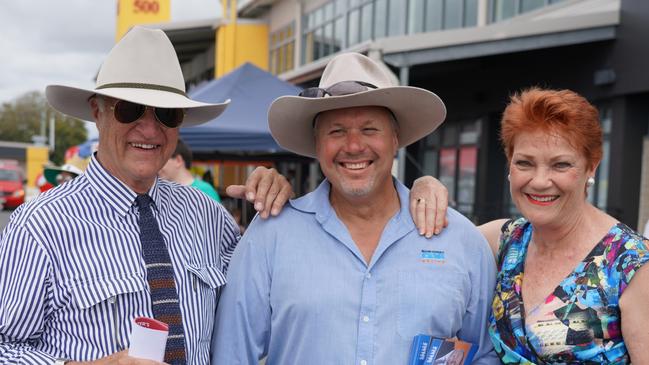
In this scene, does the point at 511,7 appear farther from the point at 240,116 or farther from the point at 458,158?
the point at 240,116

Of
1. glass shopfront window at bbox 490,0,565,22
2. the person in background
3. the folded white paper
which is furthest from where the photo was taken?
glass shopfront window at bbox 490,0,565,22

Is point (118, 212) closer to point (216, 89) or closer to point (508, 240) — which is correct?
point (508, 240)

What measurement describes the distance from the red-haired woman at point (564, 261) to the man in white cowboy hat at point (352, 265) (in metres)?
0.18

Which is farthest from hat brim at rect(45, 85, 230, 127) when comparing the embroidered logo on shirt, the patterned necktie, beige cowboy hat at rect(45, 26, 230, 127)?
the embroidered logo on shirt

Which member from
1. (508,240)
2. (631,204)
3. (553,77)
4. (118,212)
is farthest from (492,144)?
(118,212)

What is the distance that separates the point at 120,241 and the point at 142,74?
25.9 inches

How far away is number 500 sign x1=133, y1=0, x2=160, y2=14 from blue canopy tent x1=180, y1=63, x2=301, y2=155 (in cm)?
2113

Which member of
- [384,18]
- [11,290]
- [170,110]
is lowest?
[11,290]

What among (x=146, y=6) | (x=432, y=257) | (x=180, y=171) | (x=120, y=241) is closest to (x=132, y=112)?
(x=120, y=241)

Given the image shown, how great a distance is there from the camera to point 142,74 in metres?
2.48

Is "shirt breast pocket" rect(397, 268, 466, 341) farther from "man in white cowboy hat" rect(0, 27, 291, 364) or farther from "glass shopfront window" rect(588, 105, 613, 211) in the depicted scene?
"glass shopfront window" rect(588, 105, 613, 211)

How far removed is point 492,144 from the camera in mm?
13969

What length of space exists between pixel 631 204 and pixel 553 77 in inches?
110

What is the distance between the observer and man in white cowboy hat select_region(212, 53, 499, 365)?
2.42 metres
